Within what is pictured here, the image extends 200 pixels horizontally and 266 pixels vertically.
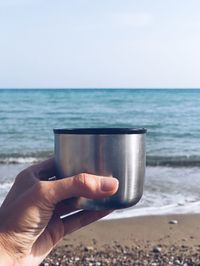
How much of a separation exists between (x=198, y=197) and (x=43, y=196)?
6.91 m

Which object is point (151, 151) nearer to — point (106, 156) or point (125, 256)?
point (125, 256)

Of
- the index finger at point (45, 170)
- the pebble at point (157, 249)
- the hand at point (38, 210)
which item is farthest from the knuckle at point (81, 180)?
the pebble at point (157, 249)

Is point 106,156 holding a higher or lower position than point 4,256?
higher

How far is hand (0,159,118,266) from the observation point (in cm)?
173

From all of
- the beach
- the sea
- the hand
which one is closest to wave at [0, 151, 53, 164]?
the sea

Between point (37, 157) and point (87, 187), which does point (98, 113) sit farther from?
point (87, 187)

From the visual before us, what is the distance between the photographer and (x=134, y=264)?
5551 mm

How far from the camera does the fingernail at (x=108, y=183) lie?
66.9 inches

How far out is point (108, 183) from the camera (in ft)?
5.58

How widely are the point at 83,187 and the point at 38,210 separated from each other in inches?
8.8

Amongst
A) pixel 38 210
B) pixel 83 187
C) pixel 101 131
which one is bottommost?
Result: pixel 38 210

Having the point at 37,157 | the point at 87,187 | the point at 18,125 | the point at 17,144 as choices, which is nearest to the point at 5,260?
the point at 87,187

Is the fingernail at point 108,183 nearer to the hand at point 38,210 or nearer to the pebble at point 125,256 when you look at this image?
the hand at point 38,210

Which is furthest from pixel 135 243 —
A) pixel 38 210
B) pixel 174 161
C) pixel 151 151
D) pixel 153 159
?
pixel 151 151
